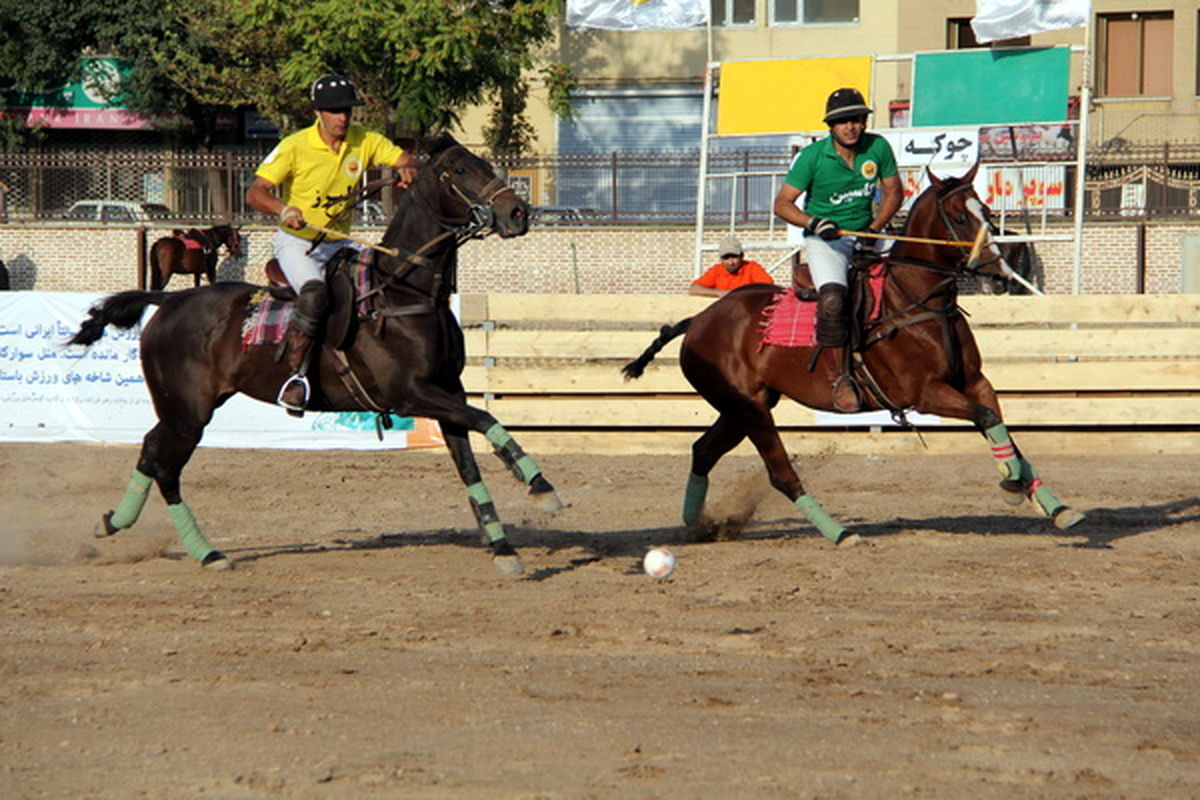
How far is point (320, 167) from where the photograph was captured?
9.95m

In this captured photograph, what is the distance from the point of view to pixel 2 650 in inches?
311

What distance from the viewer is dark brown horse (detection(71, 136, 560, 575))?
9.41 metres

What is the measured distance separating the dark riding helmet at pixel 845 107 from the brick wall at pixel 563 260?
2109cm

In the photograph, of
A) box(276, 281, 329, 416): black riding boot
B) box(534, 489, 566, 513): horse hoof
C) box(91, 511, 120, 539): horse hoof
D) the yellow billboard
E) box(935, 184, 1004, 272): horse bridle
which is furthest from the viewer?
the yellow billboard

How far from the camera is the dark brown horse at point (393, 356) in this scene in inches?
371

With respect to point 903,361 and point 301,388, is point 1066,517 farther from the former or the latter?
point 301,388

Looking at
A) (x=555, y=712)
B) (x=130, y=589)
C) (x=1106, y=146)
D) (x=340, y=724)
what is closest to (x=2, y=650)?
(x=130, y=589)

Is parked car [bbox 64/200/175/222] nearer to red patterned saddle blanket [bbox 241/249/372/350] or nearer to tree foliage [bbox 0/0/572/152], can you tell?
tree foliage [bbox 0/0/572/152]

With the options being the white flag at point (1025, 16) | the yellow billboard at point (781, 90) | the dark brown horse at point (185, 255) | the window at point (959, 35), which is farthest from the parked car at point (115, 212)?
Answer: the window at point (959, 35)

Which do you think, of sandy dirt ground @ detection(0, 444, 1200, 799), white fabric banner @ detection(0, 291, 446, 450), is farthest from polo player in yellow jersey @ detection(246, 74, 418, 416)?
white fabric banner @ detection(0, 291, 446, 450)

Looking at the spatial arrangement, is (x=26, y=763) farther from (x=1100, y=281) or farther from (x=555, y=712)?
(x=1100, y=281)

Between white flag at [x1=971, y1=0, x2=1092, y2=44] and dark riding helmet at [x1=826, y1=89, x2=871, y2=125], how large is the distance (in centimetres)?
1318

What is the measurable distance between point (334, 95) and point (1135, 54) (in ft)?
129

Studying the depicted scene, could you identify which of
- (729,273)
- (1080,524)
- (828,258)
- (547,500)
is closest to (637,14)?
(729,273)
